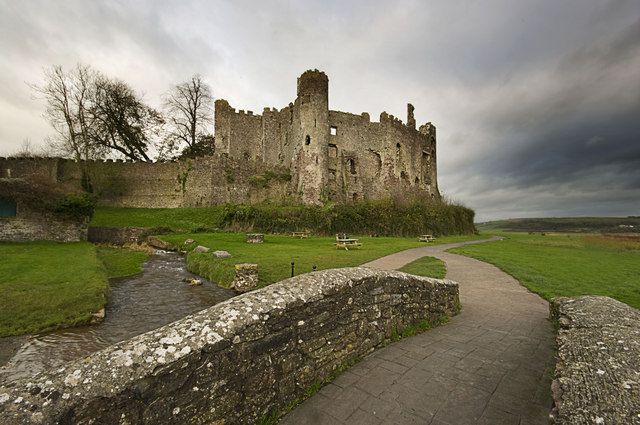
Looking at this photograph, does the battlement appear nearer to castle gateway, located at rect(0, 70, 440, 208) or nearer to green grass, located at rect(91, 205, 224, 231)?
castle gateway, located at rect(0, 70, 440, 208)

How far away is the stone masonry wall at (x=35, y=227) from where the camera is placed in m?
19.4

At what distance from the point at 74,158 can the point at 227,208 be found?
22511 mm

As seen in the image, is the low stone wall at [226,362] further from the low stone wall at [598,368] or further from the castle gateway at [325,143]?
the castle gateway at [325,143]

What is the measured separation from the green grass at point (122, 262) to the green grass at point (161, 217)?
9.35m

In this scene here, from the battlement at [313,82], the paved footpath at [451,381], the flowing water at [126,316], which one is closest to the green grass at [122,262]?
the flowing water at [126,316]

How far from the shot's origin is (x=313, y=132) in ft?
120

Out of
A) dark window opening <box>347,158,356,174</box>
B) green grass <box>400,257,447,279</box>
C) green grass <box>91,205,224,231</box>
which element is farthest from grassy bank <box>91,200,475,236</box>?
green grass <box>400,257,447,279</box>

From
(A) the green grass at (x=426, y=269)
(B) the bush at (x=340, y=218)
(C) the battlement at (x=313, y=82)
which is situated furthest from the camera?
(C) the battlement at (x=313, y=82)

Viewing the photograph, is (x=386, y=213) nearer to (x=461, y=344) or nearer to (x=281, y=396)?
(x=461, y=344)

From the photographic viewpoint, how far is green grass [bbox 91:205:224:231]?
29.0 metres

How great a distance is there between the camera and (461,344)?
5531 millimetres

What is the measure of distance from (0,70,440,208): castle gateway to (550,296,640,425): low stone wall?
102 ft

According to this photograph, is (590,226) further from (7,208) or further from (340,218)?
(7,208)

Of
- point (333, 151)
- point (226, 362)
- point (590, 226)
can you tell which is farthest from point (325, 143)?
point (590, 226)
